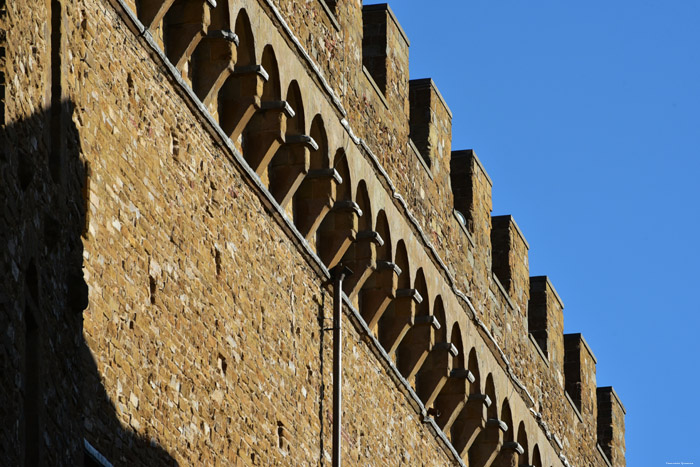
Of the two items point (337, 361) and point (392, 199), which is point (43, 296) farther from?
point (392, 199)

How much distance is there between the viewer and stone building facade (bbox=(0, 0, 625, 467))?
11188mm

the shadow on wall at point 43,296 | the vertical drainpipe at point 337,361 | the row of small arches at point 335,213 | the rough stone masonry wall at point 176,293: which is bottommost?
the shadow on wall at point 43,296

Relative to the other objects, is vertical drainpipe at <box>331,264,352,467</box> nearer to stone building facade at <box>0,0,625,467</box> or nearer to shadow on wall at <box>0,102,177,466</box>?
stone building facade at <box>0,0,625,467</box>

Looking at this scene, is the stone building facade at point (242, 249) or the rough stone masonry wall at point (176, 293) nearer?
the stone building facade at point (242, 249)

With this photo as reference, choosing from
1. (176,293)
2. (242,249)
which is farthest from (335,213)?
(176,293)

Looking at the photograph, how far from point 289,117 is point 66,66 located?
450cm

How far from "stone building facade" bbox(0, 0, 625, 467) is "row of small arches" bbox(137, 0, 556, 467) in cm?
2

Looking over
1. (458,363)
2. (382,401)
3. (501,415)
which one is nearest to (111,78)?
(382,401)

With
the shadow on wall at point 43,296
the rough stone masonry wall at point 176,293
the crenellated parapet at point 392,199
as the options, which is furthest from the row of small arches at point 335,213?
the shadow on wall at point 43,296

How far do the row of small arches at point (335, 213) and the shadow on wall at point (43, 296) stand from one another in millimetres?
3118

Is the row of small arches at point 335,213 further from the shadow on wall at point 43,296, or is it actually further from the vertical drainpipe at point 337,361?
the shadow on wall at point 43,296

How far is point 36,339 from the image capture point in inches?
420

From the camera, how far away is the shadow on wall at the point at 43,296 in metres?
10.1

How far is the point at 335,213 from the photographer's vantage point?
18.4m
